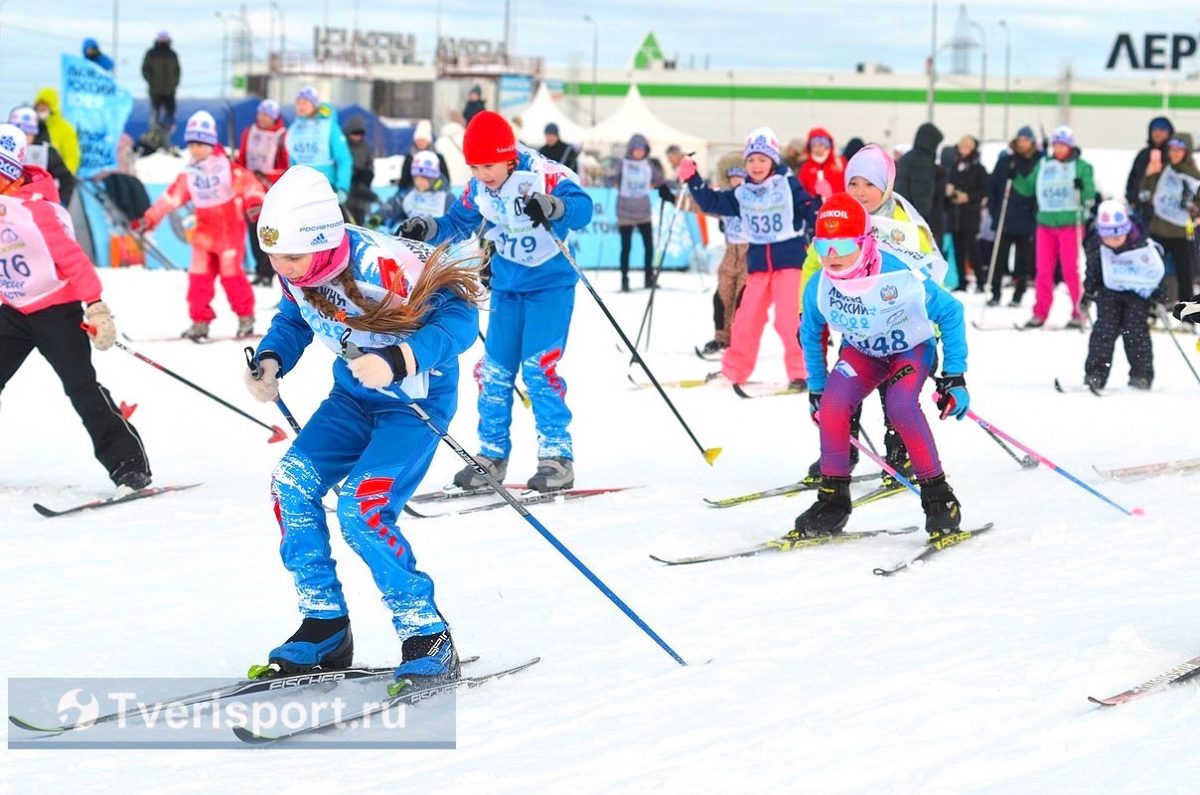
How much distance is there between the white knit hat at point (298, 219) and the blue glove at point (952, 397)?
271cm

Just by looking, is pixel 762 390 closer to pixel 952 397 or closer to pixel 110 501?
pixel 952 397

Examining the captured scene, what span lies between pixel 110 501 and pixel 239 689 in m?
3.06

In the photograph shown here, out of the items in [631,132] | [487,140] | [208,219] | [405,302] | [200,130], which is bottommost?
[405,302]

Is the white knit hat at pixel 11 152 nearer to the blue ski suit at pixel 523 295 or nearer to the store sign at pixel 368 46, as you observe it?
the blue ski suit at pixel 523 295

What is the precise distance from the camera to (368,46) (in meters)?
71.2

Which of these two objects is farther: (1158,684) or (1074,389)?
(1074,389)

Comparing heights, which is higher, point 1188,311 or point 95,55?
point 95,55

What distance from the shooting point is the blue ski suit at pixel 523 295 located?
23.0 ft

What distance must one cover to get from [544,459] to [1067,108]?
51.5 m

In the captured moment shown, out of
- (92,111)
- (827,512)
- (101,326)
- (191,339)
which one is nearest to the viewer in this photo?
(827,512)

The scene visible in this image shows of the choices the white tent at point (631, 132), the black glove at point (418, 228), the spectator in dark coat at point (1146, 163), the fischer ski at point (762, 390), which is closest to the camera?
the black glove at point (418, 228)

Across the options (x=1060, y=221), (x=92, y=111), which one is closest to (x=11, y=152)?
(x=1060, y=221)

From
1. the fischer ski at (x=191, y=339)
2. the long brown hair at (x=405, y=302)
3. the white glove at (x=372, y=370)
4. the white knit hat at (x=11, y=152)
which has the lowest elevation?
the fischer ski at (x=191, y=339)

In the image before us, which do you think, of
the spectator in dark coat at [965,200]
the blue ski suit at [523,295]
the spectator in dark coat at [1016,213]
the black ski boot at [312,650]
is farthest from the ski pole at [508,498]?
the spectator in dark coat at [965,200]
